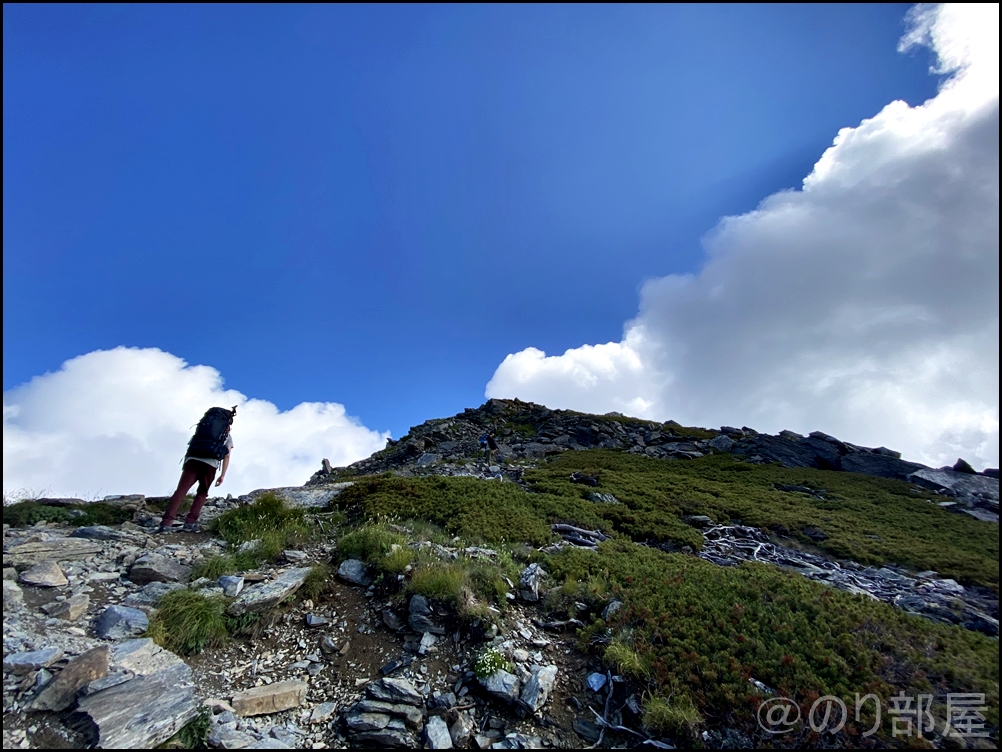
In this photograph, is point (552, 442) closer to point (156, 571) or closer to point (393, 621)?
point (393, 621)

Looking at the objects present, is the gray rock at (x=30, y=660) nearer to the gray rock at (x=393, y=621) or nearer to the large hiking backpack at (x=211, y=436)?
the gray rock at (x=393, y=621)

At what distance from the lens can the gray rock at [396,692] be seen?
19.4 feet

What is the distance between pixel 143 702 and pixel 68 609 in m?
2.34

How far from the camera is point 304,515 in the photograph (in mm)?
11961

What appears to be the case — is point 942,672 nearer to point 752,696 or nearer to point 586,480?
point 752,696

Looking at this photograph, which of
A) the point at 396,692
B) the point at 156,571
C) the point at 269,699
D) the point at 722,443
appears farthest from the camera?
the point at 722,443

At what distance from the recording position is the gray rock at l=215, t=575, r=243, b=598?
7.36 m

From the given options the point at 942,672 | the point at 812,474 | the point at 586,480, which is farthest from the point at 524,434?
the point at 942,672

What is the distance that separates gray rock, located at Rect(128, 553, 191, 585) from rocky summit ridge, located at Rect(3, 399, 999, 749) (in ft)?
0.10

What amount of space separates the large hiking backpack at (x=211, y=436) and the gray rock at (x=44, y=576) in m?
3.01

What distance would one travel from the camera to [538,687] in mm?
6172

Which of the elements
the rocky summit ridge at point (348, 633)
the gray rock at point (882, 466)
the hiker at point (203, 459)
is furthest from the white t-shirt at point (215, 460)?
the gray rock at point (882, 466)

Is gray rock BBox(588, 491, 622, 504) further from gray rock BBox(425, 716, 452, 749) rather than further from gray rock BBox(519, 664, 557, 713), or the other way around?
gray rock BBox(425, 716, 452, 749)

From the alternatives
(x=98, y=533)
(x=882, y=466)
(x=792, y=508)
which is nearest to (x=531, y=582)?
(x=98, y=533)
